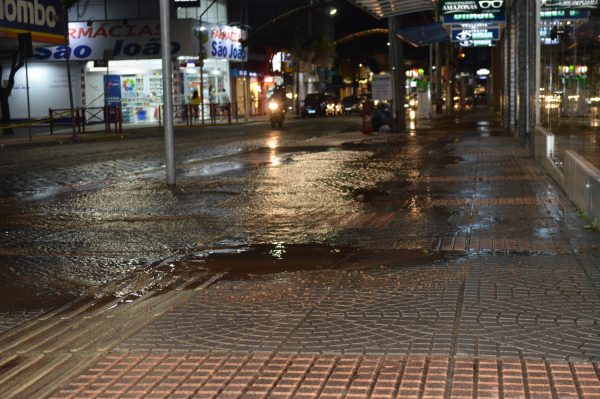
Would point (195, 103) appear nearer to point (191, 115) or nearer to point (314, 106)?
point (191, 115)

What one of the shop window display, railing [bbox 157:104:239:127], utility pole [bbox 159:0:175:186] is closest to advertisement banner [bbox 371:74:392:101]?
railing [bbox 157:104:239:127]

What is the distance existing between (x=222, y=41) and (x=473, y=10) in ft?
98.5

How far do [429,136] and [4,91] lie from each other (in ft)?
59.5

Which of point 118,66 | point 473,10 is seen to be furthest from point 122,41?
point 473,10

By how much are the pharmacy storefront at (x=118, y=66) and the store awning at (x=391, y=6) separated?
2272 cm

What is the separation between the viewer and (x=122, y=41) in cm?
5138

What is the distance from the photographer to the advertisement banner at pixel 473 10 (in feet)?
94.3

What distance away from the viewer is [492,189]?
46.4 feet

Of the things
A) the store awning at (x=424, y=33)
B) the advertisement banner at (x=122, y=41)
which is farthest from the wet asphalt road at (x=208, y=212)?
the advertisement banner at (x=122, y=41)

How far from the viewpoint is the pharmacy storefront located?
2012 inches

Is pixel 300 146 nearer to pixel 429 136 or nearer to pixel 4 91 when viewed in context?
pixel 429 136

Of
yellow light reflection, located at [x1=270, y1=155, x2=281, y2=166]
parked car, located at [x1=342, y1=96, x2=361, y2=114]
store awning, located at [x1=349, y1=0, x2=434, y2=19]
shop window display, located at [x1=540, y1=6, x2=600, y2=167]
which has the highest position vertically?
store awning, located at [x1=349, y1=0, x2=434, y2=19]

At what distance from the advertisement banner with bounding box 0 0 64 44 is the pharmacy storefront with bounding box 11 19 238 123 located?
602 inches

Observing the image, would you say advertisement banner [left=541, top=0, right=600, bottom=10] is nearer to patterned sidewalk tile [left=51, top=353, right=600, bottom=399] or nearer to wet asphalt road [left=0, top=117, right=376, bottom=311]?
wet asphalt road [left=0, top=117, right=376, bottom=311]
